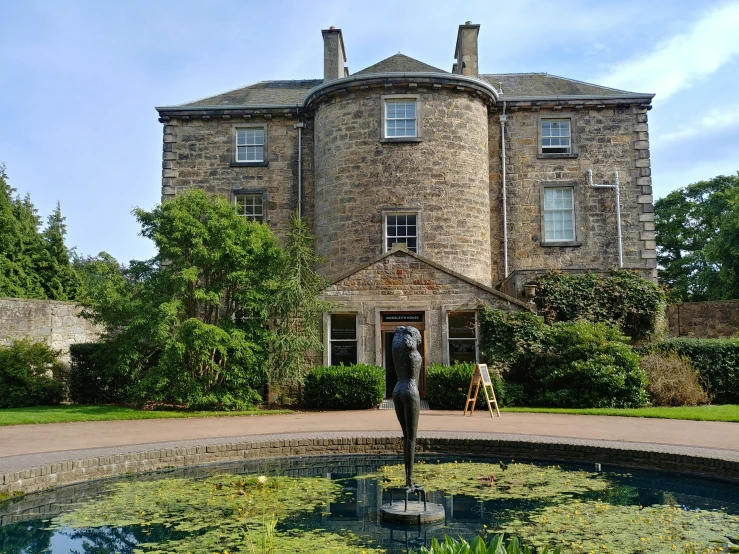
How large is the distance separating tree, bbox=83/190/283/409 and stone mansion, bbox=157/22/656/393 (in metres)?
4.34

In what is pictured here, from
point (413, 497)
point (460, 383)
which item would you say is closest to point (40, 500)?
point (413, 497)

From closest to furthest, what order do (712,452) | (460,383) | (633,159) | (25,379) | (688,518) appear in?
1. (688,518)
2. (712,452)
3. (460,383)
4. (25,379)
5. (633,159)

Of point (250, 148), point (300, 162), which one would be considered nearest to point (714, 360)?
point (300, 162)

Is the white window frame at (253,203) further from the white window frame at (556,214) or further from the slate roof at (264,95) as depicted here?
the white window frame at (556,214)

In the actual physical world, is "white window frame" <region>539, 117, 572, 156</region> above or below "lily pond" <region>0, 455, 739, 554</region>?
above

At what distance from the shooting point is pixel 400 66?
22062 millimetres

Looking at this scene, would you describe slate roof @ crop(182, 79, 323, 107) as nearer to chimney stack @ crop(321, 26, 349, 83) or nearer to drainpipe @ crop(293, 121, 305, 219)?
drainpipe @ crop(293, 121, 305, 219)

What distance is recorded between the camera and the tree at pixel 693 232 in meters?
36.2

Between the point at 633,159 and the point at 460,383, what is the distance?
11.6 metres

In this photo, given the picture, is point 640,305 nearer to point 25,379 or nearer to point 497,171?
point 497,171

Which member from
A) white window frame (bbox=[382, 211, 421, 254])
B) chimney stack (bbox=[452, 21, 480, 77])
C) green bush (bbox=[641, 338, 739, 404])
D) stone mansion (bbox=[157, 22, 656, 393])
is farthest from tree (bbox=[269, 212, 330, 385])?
chimney stack (bbox=[452, 21, 480, 77])

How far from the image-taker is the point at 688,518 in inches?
257

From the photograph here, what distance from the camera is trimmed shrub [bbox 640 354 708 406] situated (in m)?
17.0

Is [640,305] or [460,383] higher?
[640,305]
